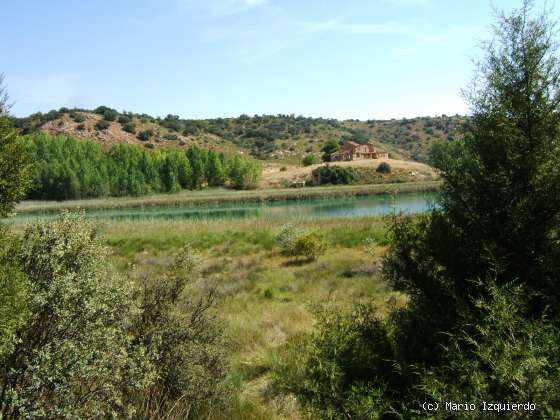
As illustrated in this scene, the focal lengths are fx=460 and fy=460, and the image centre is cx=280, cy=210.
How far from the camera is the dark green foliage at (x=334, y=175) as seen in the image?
278 feet

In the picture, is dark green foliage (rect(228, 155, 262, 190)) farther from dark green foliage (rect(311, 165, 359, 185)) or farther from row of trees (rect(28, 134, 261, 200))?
dark green foliage (rect(311, 165, 359, 185))

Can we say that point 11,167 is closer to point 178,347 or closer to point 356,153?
point 178,347

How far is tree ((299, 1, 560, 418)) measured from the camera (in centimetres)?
506

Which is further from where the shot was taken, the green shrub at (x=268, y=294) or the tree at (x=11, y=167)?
the green shrub at (x=268, y=294)

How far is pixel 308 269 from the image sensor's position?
1856 cm

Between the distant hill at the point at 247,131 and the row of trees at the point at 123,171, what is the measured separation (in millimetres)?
29055

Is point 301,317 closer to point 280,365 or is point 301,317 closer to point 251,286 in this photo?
point 280,365

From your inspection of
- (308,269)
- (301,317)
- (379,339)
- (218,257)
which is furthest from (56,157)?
(379,339)

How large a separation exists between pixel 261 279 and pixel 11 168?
1254 cm

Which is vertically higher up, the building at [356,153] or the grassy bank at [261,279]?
the building at [356,153]

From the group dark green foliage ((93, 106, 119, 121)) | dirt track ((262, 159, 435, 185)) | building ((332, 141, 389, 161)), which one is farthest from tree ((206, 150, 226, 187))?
dark green foliage ((93, 106, 119, 121))

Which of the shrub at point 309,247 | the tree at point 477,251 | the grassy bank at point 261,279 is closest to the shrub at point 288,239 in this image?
the shrub at point 309,247

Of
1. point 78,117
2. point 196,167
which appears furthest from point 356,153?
point 78,117

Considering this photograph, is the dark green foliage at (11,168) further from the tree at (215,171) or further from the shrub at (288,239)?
the tree at (215,171)
